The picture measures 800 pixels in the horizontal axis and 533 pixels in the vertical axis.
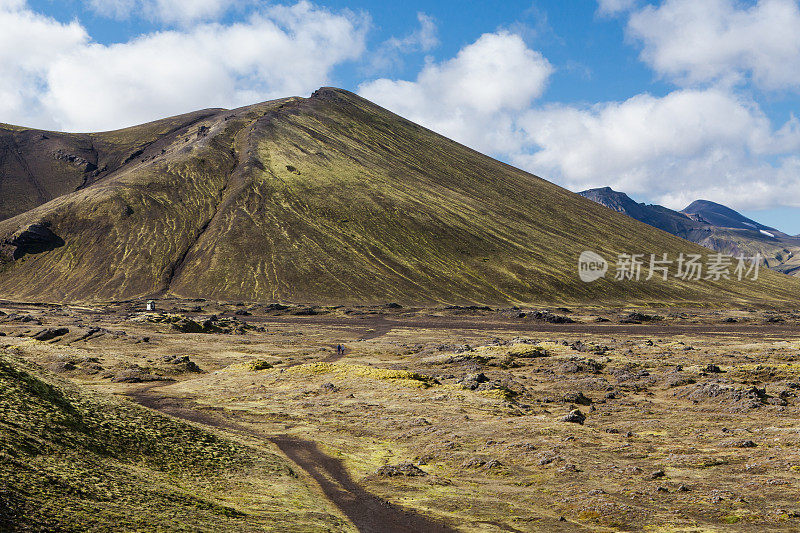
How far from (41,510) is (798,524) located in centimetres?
2144

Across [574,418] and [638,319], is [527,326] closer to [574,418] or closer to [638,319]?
[638,319]

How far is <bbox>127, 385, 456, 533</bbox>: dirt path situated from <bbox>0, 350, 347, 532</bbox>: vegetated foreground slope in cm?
119

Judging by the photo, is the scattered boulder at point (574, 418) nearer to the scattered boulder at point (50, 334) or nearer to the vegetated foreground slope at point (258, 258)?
the scattered boulder at point (50, 334)

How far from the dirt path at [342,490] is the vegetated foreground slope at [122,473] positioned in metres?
1.19

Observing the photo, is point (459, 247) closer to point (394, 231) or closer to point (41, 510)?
point (394, 231)

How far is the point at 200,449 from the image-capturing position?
23750 mm

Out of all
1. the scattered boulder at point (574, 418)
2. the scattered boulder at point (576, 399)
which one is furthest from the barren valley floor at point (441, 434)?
the scattered boulder at point (576, 399)

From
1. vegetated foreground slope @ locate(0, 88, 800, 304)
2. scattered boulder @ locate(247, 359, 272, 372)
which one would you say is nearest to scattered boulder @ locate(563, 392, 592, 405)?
scattered boulder @ locate(247, 359, 272, 372)

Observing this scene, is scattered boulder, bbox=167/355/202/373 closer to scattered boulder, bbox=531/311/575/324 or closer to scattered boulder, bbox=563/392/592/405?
scattered boulder, bbox=563/392/592/405

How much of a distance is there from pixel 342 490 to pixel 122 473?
8.41 meters

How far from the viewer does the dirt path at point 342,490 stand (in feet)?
60.5

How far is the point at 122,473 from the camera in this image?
18078 mm

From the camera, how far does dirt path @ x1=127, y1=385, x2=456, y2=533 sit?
1845cm

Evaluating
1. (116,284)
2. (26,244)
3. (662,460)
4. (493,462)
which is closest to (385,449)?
(493,462)
